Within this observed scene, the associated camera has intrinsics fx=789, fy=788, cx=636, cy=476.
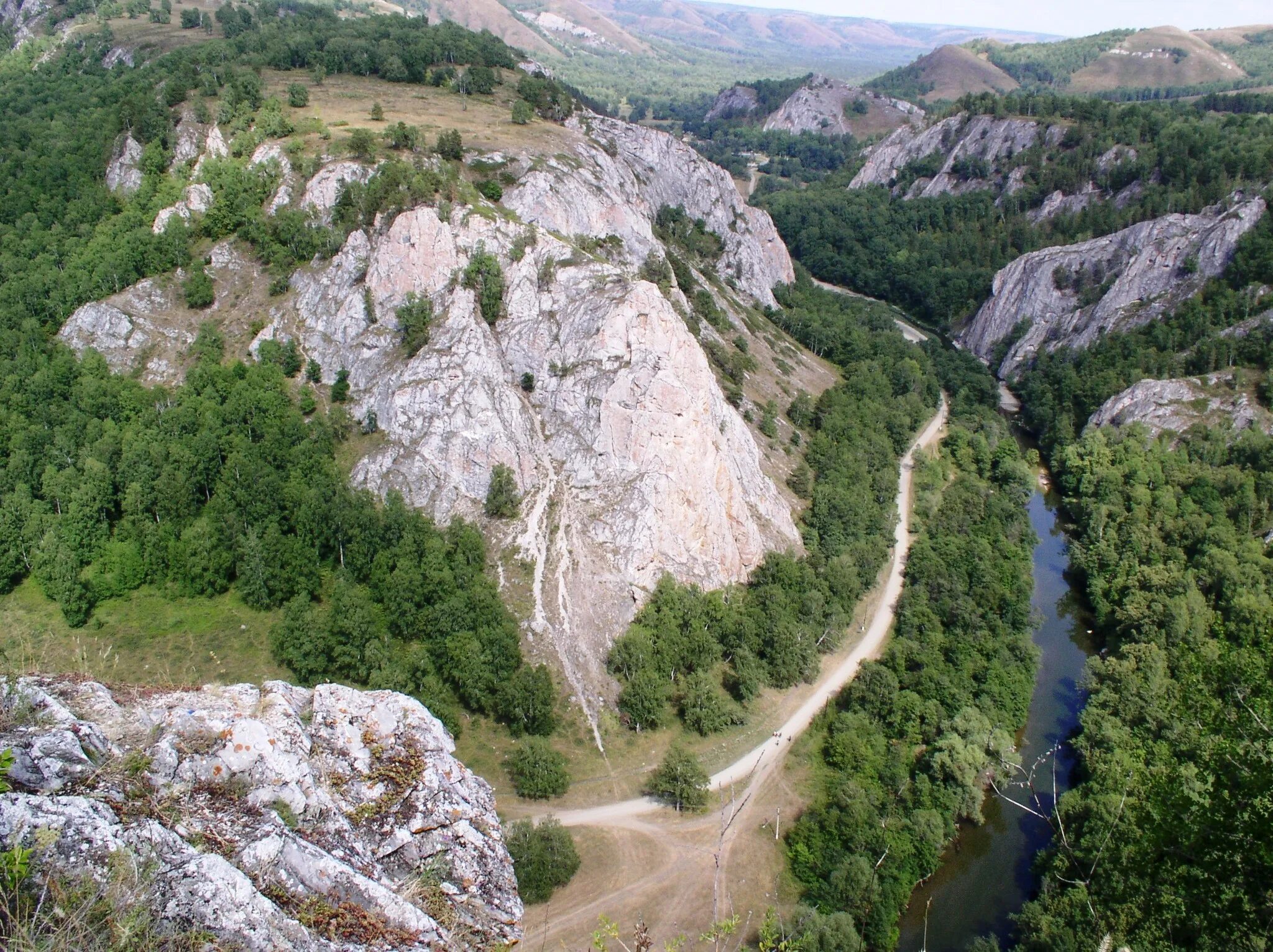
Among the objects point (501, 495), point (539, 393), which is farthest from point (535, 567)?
point (539, 393)

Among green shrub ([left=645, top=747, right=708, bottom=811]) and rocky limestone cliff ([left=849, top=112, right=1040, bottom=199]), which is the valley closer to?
green shrub ([left=645, top=747, right=708, bottom=811])

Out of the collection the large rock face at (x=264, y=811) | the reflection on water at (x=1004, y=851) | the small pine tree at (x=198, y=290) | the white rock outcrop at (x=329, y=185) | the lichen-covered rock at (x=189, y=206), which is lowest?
the reflection on water at (x=1004, y=851)

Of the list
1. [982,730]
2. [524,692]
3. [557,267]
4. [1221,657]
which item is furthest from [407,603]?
[1221,657]

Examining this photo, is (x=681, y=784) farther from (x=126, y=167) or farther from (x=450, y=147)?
(x=126, y=167)

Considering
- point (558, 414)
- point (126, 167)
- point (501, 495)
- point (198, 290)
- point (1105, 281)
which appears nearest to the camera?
point (501, 495)

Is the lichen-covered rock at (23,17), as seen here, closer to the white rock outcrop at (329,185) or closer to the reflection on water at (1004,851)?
the white rock outcrop at (329,185)

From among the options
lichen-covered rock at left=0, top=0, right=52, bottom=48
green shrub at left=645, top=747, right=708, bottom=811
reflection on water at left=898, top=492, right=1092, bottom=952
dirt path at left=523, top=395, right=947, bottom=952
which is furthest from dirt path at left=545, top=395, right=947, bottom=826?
lichen-covered rock at left=0, top=0, right=52, bottom=48

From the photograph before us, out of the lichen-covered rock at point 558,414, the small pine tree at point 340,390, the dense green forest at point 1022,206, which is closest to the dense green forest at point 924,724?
the lichen-covered rock at point 558,414
